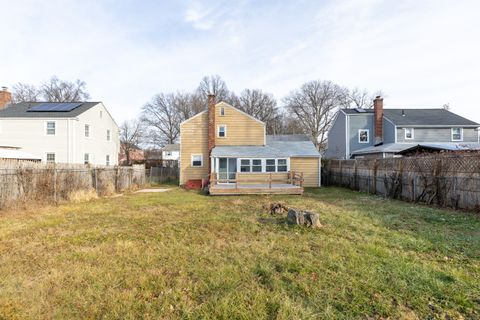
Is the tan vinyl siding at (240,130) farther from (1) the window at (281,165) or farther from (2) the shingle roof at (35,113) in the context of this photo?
(2) the shingle roof at (35,113)

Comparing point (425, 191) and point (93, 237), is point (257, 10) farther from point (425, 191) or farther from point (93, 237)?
point (93, 237)

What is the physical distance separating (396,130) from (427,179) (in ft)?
53.0

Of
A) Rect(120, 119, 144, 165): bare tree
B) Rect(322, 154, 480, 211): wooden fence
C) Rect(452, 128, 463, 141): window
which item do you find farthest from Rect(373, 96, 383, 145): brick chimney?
Rect(120, 119, 144, 165): bare tree

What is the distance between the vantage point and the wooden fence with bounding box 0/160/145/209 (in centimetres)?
932

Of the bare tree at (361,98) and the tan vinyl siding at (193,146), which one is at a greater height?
the bare tree at (361,98)

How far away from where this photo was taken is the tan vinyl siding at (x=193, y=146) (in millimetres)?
20719

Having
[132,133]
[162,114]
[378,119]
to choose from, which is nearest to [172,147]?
[162,114]

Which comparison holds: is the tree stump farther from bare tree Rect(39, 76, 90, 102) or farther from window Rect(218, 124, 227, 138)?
bare tree Rect(39, 76, 90, 102)

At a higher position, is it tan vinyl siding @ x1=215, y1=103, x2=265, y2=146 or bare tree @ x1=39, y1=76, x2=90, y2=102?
bare tree @ x1=39, y1=76, x2=90, y2=102

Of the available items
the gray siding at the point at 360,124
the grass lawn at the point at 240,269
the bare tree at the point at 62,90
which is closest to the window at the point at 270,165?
the grass lawn at the point at 240,269

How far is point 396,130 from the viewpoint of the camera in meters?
24.8

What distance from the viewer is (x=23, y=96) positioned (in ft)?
132

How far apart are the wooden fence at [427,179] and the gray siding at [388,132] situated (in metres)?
11.5

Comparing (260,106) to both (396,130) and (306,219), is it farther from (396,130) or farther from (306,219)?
(306,219)
